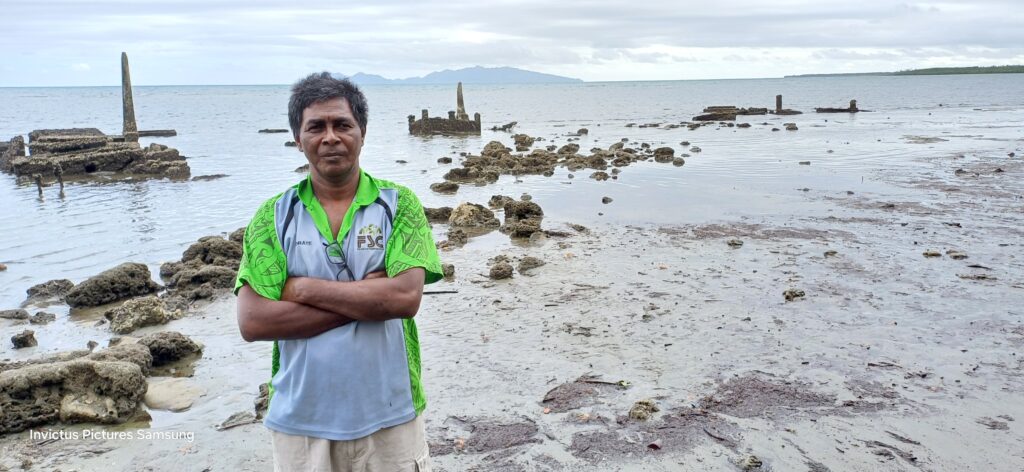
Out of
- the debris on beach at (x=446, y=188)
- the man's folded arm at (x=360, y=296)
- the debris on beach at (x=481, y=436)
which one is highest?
the man's folded arm at (x=360, y=296)

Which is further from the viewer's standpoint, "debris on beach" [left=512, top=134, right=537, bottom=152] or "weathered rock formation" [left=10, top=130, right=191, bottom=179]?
"debris on beach" [left=512, top=134, right=537, bottom=152]

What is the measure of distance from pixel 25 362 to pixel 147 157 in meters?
21.0

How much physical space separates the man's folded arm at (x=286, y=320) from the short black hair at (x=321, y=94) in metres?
0.70

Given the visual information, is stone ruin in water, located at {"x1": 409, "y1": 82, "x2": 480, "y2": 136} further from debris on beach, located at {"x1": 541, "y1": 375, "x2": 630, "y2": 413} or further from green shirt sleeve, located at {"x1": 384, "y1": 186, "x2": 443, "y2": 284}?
green shirt sleeve, located at {"x1": 384, "y1": 186, "x2": 443, "y2": 284}

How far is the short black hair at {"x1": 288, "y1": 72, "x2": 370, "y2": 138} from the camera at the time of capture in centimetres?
293

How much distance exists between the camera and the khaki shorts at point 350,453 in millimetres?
2730

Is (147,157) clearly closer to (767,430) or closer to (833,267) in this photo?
(833,267)

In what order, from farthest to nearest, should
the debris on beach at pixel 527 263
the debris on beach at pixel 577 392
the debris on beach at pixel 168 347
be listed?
1. the debris on beach at pixel 527 263
2. the debris on beach at pixel 168 347
3. the debris on beach at pixel 577 392

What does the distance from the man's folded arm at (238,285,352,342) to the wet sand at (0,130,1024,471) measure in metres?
2.23

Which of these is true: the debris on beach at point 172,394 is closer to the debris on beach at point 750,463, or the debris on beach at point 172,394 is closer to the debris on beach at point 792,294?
the debris on beach at point 750,463

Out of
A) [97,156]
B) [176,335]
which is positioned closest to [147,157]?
[97,156]

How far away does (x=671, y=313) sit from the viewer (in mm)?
7719

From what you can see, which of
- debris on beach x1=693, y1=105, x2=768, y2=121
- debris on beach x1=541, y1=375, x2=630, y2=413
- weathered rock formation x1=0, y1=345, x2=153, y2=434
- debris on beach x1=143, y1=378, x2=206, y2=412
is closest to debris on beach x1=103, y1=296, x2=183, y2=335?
debris on beach x1=143, y1=378, x2=206, y2=412

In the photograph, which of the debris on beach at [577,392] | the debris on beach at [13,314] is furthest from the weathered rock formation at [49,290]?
the debris on beach at [577,392]
